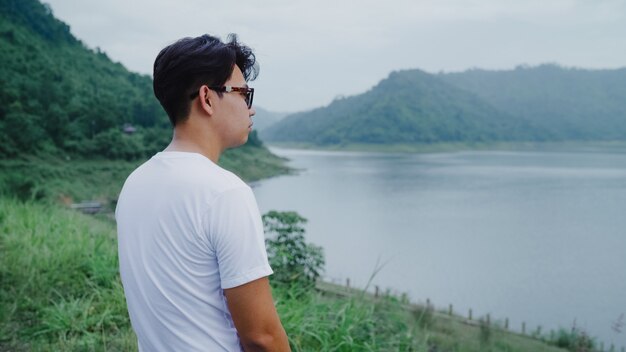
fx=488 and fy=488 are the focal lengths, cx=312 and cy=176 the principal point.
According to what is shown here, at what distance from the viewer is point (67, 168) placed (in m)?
31.2

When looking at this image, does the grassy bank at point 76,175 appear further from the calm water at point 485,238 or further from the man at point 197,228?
the man at point 197,228

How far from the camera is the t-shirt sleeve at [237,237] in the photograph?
2.76ft

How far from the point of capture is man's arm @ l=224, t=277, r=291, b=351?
88 cm

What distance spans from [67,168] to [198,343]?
34.0m

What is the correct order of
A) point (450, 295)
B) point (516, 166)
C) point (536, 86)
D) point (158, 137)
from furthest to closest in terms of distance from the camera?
1. point (536, 86)
2. point (516, 166)
3. point (158, 137)
4. point (450, 295)

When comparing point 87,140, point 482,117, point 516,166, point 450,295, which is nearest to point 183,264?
point 450,295

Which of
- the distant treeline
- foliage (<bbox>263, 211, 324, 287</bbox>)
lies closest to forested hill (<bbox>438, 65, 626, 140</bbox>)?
the distant treeline

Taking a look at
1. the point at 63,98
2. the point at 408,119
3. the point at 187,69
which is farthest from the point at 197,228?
the point at 408,119

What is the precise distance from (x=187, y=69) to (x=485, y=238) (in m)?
27.5

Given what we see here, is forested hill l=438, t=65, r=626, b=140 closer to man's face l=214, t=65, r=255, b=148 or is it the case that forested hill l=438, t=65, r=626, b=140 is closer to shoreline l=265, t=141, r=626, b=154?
shoreline l=265, t=141, r=626, b=154

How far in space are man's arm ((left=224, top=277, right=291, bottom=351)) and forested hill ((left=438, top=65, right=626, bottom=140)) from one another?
125 metres

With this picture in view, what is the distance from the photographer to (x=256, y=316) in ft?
2.95

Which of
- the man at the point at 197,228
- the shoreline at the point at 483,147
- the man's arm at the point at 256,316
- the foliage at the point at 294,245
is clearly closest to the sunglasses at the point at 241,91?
the man at the point at 197,228

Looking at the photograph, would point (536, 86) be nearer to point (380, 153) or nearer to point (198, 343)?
point (380, 153)
